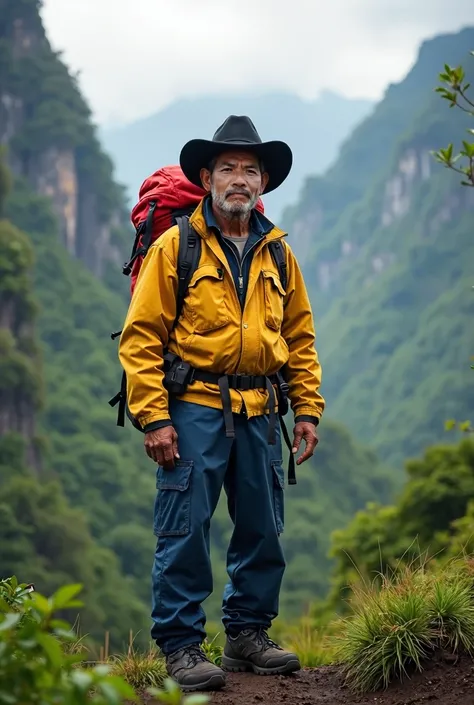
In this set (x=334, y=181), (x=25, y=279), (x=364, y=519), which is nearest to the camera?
(x=364, y=519)

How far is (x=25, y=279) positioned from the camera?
41938 millimetres

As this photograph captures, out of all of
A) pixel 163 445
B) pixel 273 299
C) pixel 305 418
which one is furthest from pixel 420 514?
pixel 163 445

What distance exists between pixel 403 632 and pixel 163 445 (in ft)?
3.36

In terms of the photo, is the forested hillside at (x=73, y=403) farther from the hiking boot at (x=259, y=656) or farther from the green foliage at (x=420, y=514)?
the hiking boot at (x=259, y=656)

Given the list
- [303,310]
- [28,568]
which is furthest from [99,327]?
[303,310]

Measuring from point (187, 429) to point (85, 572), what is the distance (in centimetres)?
3470

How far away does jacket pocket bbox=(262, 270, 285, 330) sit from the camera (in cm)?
396

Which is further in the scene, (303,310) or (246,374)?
(303,310)

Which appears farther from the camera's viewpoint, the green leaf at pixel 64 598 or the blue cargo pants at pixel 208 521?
the blue cargo pants at pixel 208 521

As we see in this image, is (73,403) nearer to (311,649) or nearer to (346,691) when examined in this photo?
(311,649)

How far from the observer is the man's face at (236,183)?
3949 millimetres

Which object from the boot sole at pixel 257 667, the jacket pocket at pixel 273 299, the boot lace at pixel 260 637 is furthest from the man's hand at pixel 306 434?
the boot sole at pixel 257 667

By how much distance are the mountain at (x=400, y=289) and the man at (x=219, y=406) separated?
89291mm

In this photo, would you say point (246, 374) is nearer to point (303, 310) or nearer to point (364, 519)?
point (303, 310)
